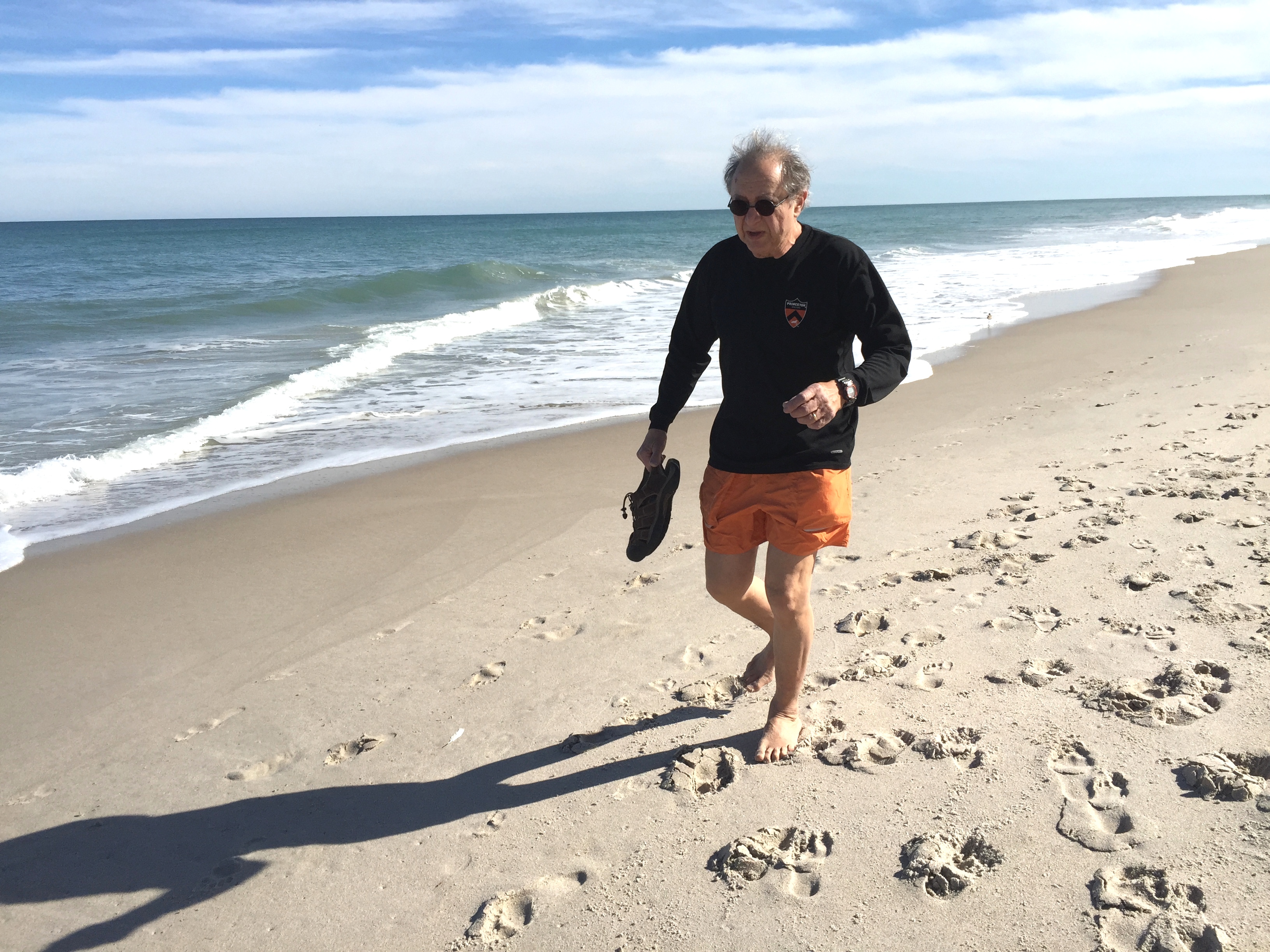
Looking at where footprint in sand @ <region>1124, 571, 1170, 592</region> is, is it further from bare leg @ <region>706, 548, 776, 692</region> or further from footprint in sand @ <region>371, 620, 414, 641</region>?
footprint in sand @ <region>371, 620, 414, 641</region>

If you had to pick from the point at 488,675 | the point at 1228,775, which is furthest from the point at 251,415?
the point at 1228,775

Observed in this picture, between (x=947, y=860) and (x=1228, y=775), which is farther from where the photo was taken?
(x=1228, y=775)

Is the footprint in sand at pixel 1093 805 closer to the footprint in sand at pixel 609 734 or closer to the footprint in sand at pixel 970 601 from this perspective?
the footprint in sand at pixel 970 601

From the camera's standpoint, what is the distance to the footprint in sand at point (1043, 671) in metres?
3.10

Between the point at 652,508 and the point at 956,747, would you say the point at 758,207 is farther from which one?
the point at 956,747

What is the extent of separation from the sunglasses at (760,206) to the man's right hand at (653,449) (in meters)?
0.75

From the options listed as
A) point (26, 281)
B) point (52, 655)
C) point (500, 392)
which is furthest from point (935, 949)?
point (26, 281)

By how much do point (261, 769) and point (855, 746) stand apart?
191 centimetres

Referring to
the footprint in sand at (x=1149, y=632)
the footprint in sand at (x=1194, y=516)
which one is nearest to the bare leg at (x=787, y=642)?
the footprint in sand at (x=1149, y=632)

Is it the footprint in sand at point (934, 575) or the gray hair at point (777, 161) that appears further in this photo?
the footprint in sand at point (934, 575)

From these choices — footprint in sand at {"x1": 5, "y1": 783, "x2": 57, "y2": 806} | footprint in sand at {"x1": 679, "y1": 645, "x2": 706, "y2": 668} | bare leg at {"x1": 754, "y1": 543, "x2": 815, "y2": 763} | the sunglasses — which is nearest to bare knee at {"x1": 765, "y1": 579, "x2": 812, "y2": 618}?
bare leg at {"x1": 754, "y1": 543, "x2": 815, "y2": 763}

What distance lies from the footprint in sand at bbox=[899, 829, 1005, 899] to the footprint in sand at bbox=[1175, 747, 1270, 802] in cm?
58

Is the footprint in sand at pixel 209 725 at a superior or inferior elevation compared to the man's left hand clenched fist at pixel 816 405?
inferior

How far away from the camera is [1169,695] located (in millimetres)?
2902
